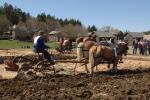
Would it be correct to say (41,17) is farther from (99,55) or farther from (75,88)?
(75,88)

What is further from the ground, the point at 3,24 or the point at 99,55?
the point at 3,24

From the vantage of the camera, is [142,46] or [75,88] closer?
[75,88]

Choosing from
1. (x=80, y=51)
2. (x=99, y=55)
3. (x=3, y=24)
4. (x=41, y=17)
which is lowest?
(x=99, y=55)

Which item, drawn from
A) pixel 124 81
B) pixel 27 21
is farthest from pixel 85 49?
pixel 27 21

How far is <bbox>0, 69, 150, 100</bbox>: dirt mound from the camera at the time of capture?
40.2ft

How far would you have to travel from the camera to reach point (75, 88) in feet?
45.3

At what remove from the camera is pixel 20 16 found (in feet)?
450

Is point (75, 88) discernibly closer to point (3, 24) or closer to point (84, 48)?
point (84, 48)

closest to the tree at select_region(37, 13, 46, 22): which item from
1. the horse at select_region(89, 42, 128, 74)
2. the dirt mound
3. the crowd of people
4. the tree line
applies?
the tree line

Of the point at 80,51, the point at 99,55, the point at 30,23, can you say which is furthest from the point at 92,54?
the point at 30,23

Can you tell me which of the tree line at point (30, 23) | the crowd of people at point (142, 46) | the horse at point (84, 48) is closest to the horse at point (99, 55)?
the horse at point (84, 48)

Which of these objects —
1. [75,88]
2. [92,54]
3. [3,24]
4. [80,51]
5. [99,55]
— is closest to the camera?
[75,88]

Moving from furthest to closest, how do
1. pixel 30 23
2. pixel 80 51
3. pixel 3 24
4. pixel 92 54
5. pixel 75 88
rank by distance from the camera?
pixel 30 23, pixel 3 24, pixel 80 51, pixel 92 54, pixel 75 88

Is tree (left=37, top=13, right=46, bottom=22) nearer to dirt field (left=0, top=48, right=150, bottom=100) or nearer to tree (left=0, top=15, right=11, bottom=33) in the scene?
tree (left=0, top=15, right=11, bottom=33)
